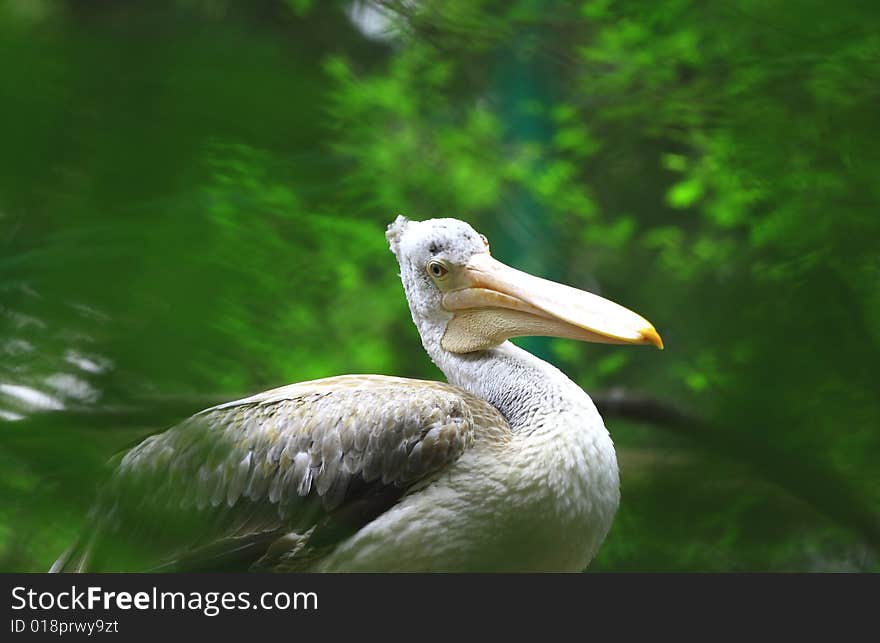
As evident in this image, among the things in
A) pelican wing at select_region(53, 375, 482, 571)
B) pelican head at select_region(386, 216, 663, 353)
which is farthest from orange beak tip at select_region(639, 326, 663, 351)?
pelican wing at select_region(53, 375, 482, 571)

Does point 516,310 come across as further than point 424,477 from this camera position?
Yes

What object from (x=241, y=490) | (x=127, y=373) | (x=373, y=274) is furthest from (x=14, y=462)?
(x=373, y=274)

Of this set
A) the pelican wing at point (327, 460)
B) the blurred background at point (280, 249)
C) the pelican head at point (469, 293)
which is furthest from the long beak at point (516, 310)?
the blurred background at point (280, 249)

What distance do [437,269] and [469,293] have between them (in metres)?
0.11

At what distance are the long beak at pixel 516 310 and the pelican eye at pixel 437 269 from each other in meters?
0.03

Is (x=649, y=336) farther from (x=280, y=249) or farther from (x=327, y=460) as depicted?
(x=280, y=249)

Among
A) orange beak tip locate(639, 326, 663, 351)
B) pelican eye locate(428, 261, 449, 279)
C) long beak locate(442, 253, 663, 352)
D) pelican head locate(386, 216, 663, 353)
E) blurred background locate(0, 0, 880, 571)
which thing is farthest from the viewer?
pelican eye locate(428, 261, 449, 279)

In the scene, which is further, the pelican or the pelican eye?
the pelican eye

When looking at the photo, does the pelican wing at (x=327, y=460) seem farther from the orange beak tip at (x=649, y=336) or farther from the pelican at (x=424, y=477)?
the orange beak tip at (x=649, y=336)

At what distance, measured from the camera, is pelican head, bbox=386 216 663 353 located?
2.00 m

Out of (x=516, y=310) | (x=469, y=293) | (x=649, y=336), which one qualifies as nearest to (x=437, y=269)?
(x=469, y=293)

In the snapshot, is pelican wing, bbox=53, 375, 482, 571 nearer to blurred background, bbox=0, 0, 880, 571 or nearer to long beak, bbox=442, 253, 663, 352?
long beak, bbox=442, 253, 663, 352

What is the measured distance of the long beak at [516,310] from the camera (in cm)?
180

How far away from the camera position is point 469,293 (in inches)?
85.5
